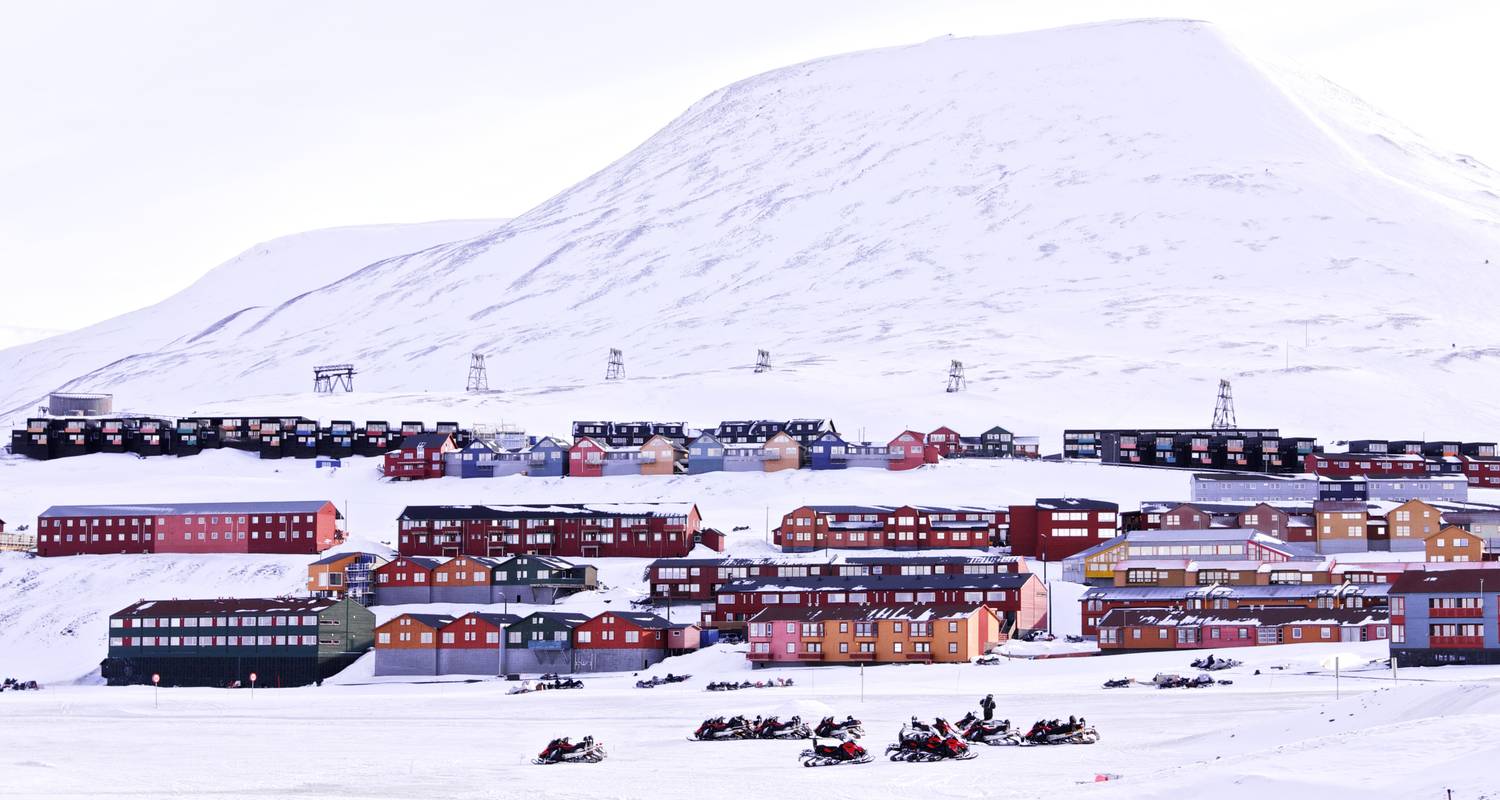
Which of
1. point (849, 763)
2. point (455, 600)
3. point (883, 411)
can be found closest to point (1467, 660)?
point (849, 763)

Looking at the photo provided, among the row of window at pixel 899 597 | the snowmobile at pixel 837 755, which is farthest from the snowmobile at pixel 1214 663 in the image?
the snowmobile at pixel 837 755

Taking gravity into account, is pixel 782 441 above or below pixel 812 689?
above

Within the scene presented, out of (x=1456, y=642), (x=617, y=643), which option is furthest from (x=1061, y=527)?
(x=1456, y=642)

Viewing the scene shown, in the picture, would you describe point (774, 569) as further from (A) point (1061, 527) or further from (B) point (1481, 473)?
(B) point (1481, 473)

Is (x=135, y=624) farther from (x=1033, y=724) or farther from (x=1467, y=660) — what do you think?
(x=1467, y=660)

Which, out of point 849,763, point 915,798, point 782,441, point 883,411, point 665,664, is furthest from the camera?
point 883,411

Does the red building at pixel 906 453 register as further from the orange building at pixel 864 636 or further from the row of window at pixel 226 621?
the row of window at pixel 226 621

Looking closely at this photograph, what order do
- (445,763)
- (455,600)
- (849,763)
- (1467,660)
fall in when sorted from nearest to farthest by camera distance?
(849,763), (445,763), (1467,660), (455,600)

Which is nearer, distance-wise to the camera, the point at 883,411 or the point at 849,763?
the point at 849,763
